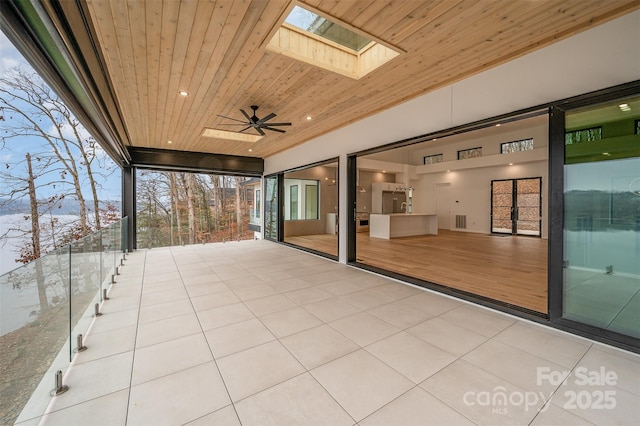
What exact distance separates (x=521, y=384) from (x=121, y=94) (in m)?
6.02

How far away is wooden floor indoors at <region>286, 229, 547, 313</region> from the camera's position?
Answer: 3638 millimetres

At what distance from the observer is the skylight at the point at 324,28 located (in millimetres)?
2713

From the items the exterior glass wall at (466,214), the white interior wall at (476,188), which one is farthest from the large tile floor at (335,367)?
the white interior wall at (476,188)

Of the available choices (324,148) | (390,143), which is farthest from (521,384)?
(324,148)

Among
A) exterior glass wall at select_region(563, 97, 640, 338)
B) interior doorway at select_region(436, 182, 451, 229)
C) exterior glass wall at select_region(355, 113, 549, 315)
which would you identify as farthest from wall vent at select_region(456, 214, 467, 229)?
exterior glass wall at select_region(563, 97, 640, 338)

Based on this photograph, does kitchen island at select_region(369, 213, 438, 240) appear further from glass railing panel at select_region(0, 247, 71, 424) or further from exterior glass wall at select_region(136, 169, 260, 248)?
glass railing panel at select_region(0, 247, 71, 424)

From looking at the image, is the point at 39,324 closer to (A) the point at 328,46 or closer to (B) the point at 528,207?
(A) the point at 328,46

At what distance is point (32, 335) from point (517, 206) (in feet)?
44.3

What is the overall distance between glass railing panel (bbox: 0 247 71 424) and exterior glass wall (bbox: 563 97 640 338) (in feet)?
14.2

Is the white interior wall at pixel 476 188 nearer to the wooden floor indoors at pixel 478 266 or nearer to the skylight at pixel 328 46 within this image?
the wooden floor indoors at pixel 478 266

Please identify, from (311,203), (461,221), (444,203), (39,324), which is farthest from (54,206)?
(461,221)

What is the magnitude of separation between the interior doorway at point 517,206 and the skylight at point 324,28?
10586mm

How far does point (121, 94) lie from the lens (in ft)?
13.3

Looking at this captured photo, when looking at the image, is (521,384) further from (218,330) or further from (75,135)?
(75,135)
